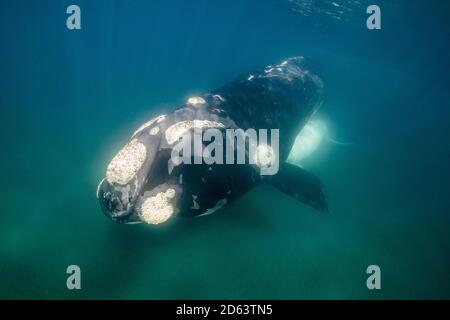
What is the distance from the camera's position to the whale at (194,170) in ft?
15.1

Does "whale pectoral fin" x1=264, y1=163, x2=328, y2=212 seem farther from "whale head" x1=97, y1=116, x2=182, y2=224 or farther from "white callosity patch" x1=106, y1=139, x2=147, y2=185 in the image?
"white callosity patch" x1=106, y1=139, x2=147, y2=185

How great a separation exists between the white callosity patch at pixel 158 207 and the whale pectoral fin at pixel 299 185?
3.11 meters

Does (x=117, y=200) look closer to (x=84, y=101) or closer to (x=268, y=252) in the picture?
(x=268, y=252)

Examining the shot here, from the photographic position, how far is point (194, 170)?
4.96 m

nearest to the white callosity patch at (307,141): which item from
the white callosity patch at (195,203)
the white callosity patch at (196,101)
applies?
the white callosity patch at (196,101)

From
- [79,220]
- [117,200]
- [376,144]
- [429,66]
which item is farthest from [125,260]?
[429,66]

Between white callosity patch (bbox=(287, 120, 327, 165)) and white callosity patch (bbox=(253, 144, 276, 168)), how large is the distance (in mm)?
3115

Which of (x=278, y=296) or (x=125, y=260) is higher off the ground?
(x=125, y=260)

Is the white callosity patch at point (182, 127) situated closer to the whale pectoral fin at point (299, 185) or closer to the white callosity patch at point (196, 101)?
the white callosity patch at point (196, 101)

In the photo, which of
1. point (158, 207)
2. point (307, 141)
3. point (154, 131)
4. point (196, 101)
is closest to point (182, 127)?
point (154, 131)

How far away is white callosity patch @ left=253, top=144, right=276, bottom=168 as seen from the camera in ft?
21.7

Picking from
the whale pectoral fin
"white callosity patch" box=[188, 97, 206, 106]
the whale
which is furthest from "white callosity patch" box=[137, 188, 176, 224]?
the whale pectoral fin

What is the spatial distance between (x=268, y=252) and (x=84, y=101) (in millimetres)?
10714

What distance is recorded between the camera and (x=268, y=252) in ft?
22.4
